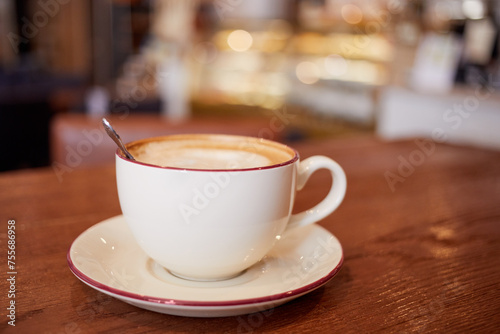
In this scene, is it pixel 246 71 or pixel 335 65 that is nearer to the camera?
pixel 335 65

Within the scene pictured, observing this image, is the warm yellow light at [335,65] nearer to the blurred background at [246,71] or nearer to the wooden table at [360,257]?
the blurred background at [246,71]

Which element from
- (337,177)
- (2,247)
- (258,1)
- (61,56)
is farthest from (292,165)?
(61,56)

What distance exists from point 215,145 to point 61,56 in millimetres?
8700

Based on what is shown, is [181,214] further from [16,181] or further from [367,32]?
[367,32]

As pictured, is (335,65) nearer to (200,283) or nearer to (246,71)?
(246,71)

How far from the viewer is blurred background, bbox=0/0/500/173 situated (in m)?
2.38

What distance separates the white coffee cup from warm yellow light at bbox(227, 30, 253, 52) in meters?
5.49

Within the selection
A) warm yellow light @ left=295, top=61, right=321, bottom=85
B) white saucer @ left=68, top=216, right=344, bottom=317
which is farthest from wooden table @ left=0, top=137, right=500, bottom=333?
warm yellow light @ left=295, top=61, right=321, bottom=85

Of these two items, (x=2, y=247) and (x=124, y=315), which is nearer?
(x=124, y=315)

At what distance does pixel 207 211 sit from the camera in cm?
48

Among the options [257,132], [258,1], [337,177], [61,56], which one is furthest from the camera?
[61,56]

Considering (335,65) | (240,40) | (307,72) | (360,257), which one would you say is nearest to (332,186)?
(360,257)

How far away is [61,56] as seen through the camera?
338 inches

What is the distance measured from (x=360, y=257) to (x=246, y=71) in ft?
17.6
